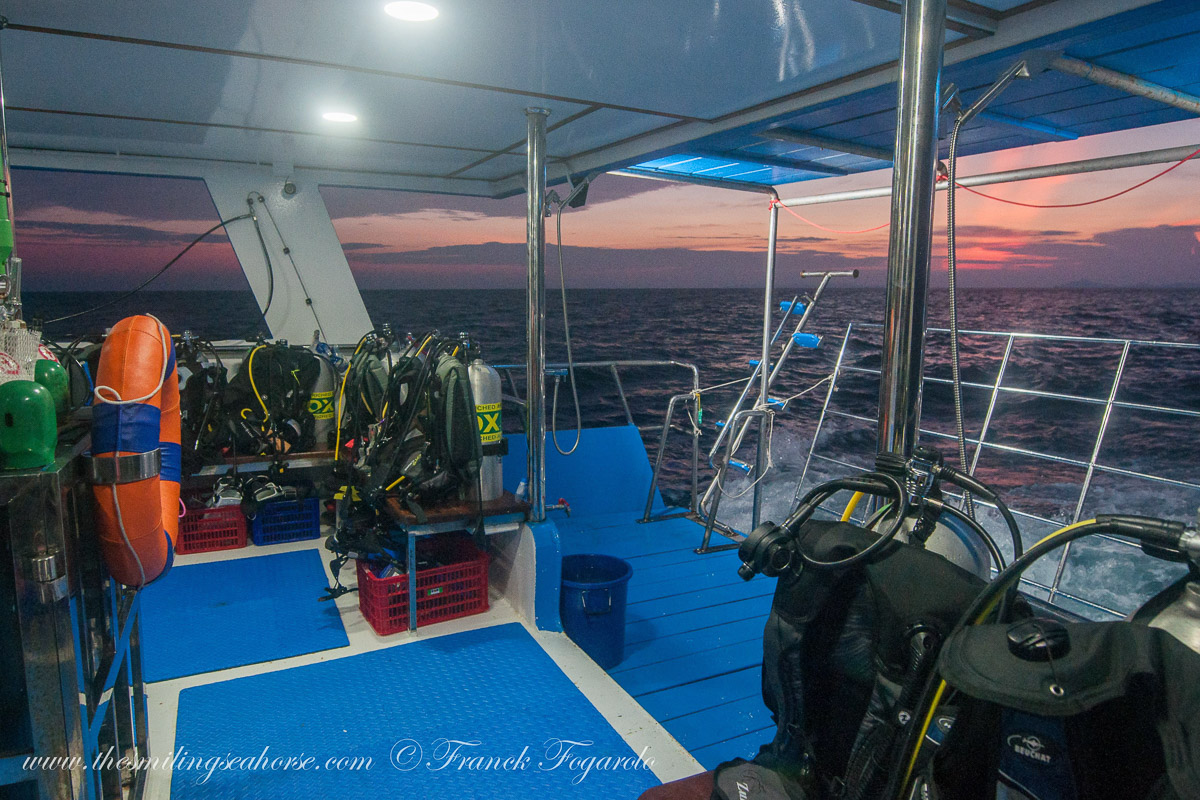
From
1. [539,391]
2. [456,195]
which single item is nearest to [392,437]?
[539,391]

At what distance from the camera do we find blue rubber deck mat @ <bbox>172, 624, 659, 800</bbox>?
207cm

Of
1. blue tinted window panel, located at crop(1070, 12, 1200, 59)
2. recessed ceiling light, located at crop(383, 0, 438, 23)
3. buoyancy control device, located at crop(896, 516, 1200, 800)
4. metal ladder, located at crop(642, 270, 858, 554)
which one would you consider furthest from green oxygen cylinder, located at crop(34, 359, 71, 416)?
metal ladder, located at crop(642, 270, 858, 554)

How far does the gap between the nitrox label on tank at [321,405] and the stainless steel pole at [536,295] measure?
1.90 m

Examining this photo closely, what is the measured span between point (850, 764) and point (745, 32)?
1.98 meters

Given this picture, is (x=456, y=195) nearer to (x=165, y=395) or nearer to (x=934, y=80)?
(x=165, y=395)

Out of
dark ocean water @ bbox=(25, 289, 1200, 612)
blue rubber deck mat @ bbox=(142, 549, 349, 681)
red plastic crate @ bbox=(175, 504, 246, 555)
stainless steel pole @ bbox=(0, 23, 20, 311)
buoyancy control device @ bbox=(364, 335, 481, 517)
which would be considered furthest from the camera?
dark ocean water @ bbox=(25, 289, 1200, 612)

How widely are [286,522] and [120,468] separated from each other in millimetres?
3113

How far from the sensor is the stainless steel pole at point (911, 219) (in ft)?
4.62

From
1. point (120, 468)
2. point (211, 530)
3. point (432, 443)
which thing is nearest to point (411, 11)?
point (120, 468)

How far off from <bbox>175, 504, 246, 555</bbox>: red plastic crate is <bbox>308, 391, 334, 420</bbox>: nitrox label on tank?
71 cm

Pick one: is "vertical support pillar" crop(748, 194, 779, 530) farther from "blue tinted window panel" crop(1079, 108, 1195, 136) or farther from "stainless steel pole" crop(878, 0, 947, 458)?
"stainless steel pole" crop(878, 0, 947, 458)

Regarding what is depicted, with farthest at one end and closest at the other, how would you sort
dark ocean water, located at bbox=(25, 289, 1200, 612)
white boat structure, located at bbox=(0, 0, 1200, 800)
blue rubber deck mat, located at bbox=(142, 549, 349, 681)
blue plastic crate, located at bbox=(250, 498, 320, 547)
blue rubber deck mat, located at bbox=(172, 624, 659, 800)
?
dark ocean water, located at bbox=(25, 289, 1200, 612)
blue plastic crate, located at bbox=(250, 498, 320, 547)
blue rubber deck mat, located at bbox=(142, 549, 349, 681)
blue rubber deck mat, located at bbox=(172, 624, 659, 800)
white boat structure, located at bbox=(0, 0, 1200, 800)

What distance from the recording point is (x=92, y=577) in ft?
5.09

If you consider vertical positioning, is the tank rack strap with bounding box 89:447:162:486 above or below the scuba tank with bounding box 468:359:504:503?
above
